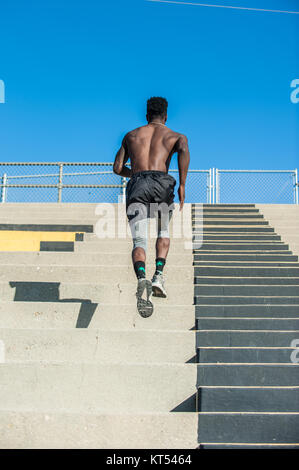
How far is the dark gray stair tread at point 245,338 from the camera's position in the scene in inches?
143

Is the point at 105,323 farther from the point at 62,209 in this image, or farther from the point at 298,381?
the point at 62,209

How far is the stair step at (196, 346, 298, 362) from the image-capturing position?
3.30 metres

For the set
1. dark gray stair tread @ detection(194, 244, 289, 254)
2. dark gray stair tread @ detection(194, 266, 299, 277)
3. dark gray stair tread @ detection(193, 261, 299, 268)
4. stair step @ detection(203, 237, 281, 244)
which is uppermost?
stair step @ detection(203, 237, 281, 244)

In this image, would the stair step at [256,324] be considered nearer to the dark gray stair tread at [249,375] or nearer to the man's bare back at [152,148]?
the dark gray stair tread at [249,375]

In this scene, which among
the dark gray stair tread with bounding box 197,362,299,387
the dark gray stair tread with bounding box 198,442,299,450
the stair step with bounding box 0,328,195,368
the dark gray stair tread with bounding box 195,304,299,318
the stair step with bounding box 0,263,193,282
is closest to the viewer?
the dark gray stair tread with bounding box 198,442,299,450

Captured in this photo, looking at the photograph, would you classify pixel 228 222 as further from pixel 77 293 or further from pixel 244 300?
pixel 77 293

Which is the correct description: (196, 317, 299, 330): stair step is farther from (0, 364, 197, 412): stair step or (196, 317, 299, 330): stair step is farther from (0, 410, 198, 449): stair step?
(0, 410, 198, 449): stair step

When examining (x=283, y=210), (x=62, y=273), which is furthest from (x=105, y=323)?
(x=283, y=210)

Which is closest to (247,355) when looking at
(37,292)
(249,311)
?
(249,311)

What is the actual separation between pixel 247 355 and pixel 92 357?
3.53ft

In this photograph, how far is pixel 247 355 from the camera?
10.9 ft

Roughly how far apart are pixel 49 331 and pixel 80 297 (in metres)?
1.01

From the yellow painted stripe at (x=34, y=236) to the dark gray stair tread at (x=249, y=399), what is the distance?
17.0 ft

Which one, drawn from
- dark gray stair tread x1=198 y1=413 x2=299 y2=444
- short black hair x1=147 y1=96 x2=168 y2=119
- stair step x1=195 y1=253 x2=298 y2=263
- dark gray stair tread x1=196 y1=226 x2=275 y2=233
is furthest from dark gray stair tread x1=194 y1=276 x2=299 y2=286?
dark gray stair tread x1=196 y1=226 x2=275 y2=233
